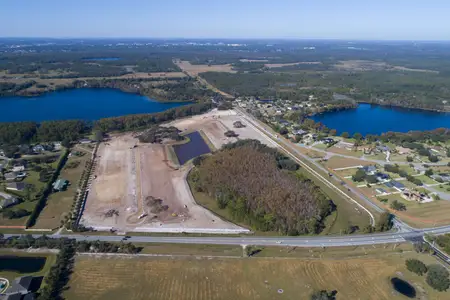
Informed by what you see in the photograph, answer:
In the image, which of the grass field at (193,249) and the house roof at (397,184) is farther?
the house roof at (397,184)

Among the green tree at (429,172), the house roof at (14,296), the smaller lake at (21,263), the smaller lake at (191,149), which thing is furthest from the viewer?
the smaller lake at (191,149)

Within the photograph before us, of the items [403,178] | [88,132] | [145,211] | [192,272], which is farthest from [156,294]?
[88,132]

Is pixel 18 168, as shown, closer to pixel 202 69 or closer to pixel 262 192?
pixel 262 192

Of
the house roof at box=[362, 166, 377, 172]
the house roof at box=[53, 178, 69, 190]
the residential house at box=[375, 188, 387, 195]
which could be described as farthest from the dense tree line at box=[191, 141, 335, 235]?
the house roof at box=[53, 178, 69, 190]

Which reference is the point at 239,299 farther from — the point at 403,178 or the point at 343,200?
the point at 403,178

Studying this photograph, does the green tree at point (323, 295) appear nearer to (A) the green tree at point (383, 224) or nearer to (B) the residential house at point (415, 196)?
(A) the green tree at point (383, 224)

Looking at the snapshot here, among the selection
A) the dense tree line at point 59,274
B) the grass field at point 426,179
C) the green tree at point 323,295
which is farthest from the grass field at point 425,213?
the dense tree line at point 59,274

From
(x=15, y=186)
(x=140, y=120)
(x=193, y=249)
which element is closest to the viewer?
(x=193, y=249)

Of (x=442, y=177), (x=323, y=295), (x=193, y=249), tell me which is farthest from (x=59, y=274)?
(x=442, y=177)
